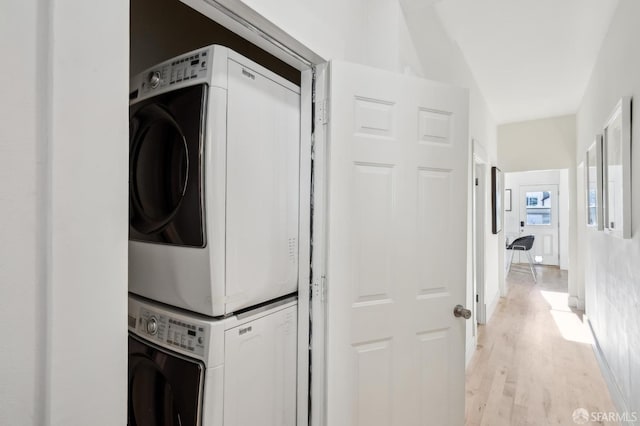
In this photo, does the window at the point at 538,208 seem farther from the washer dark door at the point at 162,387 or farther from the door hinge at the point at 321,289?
the washer dark door at the point at 162,387

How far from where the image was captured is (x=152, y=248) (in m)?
1.26

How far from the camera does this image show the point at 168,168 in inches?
48.6

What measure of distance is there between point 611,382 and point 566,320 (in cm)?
195

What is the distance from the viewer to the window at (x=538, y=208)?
26.5 ft

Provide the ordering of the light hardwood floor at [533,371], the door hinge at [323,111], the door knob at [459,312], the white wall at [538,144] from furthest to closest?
the white wall at [538,144]
the light hardwood floor at [533,371]
the door knob at [459,312]
the door hinge at [323,111]

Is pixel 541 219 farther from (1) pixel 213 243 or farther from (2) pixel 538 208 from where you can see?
(1) pixel 213 243

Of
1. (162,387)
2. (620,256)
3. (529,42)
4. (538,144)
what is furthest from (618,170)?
(538,144)

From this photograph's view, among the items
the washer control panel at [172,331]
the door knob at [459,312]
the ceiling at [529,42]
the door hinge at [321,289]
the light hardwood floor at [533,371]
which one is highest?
the ceiling at [529,42]

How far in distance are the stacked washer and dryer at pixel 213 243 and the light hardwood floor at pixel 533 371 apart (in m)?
Result: 1.78

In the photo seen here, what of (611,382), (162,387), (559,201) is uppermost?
(559,201)
